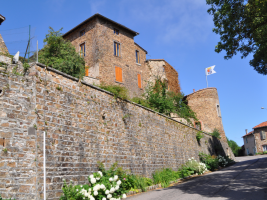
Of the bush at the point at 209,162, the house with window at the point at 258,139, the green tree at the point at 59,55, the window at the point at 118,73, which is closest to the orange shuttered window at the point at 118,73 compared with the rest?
the window at the point at 118,73

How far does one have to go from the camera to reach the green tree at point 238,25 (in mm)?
10074

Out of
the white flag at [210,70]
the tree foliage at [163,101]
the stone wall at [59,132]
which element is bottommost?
the stone wall at [59,132]

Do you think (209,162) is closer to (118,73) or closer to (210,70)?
(118,73)

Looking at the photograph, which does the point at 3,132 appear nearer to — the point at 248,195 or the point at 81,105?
the point at 81,105

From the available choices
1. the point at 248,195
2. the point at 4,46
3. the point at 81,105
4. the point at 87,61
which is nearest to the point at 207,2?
the point at 81,105

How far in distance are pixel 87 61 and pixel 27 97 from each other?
15.9 metres

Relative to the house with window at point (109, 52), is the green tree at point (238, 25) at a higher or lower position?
lower

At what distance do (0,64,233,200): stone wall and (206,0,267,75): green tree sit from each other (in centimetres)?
575

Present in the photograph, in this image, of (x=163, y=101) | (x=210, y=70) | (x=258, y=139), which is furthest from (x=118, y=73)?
(x=258, y=139)

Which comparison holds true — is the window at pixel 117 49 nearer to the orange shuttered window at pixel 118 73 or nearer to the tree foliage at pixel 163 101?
the orange shuttered window at pixel 118 73

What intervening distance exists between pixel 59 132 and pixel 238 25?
897 cm

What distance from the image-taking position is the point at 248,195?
784 centimetres

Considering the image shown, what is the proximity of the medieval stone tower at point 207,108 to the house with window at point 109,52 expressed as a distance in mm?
12290

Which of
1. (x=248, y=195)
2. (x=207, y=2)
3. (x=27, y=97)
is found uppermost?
(x=207, y=2)
